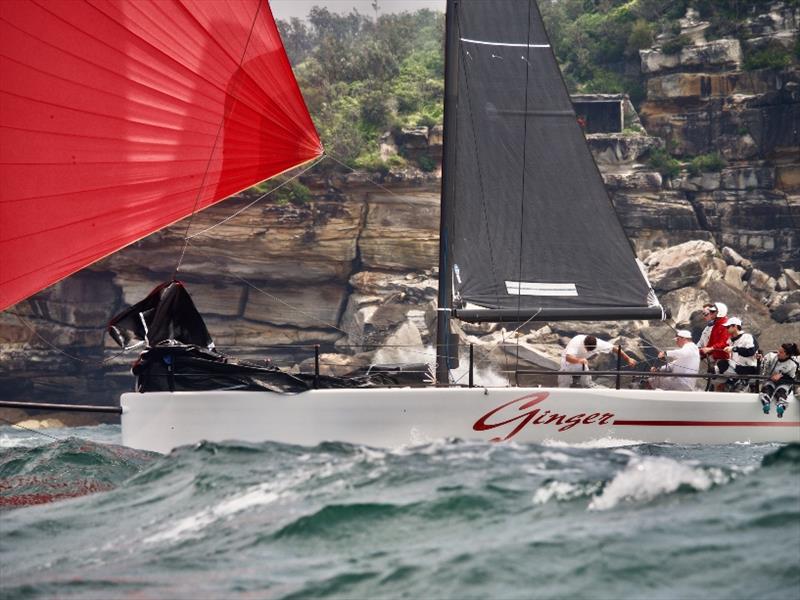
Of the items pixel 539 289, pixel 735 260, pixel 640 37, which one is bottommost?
pixel 735 260

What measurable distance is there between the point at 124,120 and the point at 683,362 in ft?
20.7

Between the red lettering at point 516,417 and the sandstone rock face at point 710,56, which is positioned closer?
the red lettering at point 516,417

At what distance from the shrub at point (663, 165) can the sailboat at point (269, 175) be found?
1925cm

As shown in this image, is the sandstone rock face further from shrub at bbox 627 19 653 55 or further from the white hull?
the white hull

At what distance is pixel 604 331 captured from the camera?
2795cm

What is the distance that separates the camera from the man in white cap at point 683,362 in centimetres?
1172

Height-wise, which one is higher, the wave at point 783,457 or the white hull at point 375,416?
the wave at point 783,457

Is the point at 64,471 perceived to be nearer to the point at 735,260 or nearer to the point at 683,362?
the point at 683,362

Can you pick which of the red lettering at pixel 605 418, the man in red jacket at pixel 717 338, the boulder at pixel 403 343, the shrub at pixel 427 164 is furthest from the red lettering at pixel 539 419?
the shrub at pixel 427 164

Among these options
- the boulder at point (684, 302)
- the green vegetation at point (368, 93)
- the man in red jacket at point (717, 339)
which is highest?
the green vegetation at point (368, 93)

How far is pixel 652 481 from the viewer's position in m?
6.50

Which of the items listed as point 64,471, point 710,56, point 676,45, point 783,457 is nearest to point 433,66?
point 676,45

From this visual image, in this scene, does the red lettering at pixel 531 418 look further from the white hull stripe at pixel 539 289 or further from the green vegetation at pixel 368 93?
the green vegetation at pixel 368 93

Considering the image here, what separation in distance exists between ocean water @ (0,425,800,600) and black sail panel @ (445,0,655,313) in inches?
148
